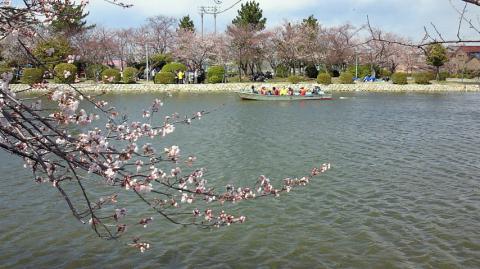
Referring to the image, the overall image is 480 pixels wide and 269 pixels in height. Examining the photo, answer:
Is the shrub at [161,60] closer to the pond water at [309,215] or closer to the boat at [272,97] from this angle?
the boat at [272,97]

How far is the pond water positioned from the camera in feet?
22.7

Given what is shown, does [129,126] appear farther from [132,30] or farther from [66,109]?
[132,30]

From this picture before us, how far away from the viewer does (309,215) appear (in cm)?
876

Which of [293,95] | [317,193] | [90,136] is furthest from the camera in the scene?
[293,95]

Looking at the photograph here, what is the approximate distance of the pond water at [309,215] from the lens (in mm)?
6934

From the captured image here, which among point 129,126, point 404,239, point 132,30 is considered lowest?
point 404,239

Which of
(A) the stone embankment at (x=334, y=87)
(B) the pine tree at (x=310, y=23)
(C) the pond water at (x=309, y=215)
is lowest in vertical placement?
(C) the pond water at (x=309, y=215)

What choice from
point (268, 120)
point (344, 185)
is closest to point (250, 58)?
point (268, 120)

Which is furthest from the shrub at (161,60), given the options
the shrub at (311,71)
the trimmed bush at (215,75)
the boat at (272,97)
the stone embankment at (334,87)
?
the boat at (272,97)

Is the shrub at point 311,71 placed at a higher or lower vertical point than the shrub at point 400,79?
higher

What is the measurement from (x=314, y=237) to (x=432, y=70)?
58.2 meters

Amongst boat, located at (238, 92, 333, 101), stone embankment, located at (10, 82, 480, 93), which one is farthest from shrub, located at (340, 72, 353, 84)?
boat, located at (238, 92, 333, 101)

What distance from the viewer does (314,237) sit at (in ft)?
25.3

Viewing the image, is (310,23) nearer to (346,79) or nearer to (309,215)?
(346,79)
